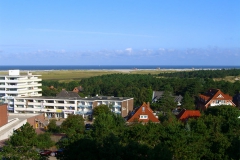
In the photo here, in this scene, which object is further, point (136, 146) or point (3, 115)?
point (3, 115)

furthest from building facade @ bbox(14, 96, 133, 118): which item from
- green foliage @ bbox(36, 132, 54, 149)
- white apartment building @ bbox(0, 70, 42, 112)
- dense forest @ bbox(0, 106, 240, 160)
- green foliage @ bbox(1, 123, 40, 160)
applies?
green foliage @ bbox(1, 123, 40, 160)

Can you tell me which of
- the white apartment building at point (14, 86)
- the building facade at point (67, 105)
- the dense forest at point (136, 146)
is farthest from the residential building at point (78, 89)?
the dense forest at point (136, 146)

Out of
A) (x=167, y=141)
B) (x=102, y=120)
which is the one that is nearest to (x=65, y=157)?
(x=167, y=141)

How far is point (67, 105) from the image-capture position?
134 ft

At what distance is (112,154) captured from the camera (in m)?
14.5

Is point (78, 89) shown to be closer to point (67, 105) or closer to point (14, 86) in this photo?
point (14, 86)

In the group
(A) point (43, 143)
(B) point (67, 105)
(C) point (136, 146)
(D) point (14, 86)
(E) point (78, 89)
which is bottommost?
(B) point (67, 105)

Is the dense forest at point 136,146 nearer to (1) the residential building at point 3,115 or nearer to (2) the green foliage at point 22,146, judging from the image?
(2) the green foliage at point 22,146

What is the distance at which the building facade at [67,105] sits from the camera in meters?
38.8

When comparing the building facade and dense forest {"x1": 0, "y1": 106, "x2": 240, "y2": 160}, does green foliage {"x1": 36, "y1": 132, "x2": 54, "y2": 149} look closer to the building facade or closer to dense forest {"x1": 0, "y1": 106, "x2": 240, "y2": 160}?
dense forest {"x1": 0, "y1": 106, "x2": 240, "y2": 160}

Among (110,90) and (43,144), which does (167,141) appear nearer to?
(43,144)

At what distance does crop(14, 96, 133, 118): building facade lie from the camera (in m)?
38.8

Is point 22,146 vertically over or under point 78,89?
over

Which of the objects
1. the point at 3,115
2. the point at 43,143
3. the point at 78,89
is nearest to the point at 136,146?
the point at 43,143
